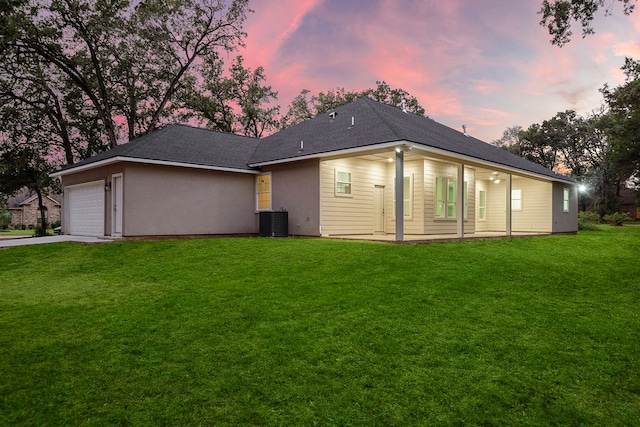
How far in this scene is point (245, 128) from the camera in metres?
32.9

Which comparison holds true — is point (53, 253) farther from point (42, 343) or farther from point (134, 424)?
point (134, 424)

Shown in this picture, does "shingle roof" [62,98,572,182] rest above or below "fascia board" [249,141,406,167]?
above

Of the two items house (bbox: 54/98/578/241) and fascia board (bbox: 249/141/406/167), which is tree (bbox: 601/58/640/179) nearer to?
house (bbox: 54/98/578/241)

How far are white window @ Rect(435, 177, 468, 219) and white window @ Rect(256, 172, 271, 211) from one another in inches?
251

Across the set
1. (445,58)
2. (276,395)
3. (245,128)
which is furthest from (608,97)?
(276,395)

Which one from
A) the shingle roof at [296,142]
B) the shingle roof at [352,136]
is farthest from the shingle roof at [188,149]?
the shingle roof at [352,136]

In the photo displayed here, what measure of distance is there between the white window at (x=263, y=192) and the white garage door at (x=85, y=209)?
5716mm

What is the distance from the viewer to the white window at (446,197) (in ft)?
48.1

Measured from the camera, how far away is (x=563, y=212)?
71.1 feet

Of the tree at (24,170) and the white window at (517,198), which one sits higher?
the tree at (24,170)

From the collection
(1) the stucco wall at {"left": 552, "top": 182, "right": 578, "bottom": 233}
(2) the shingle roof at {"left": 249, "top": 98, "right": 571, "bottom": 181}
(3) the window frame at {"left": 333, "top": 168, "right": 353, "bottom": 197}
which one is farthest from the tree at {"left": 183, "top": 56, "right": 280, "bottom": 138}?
(1) the stucco wall at {"left": 552, "top": 182, "right": 578, "bottom": 233}

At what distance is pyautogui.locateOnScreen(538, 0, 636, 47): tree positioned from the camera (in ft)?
34.1

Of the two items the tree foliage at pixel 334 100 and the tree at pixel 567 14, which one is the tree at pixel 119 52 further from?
the tree at pixel 567 14

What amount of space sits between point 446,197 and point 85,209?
14.1 meters
